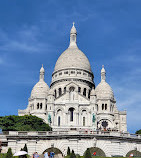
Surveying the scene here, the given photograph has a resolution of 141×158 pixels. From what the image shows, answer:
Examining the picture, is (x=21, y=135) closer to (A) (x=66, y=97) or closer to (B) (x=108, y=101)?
(A) (x=66, y=97)

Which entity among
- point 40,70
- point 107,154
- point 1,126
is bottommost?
point 107,154

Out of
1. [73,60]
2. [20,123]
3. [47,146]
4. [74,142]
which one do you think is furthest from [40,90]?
[74,142]

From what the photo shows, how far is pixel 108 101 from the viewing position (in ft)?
346

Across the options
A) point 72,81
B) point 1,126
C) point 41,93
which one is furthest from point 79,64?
point 1,126

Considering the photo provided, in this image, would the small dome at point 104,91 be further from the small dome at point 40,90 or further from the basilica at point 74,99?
the small dome at point 40,90

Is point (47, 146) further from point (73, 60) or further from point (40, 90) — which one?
point (73, 60)

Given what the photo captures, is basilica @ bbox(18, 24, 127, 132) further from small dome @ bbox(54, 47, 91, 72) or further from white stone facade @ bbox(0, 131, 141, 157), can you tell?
white stone facade @ bbox(0, 131, 141, 157)

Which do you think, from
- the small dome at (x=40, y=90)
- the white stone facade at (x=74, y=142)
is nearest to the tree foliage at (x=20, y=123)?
the small dome at (x=40, y=90)

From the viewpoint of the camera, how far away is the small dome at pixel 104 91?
106500mm

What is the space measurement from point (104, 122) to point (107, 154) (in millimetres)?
53605

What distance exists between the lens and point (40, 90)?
108 m

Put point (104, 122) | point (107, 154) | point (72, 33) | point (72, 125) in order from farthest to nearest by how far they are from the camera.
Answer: point (72, 33), point (104, 122), point (72, 125), point (107, 154)

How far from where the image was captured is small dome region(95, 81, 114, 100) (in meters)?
106

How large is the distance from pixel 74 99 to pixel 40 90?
14.2 metres
